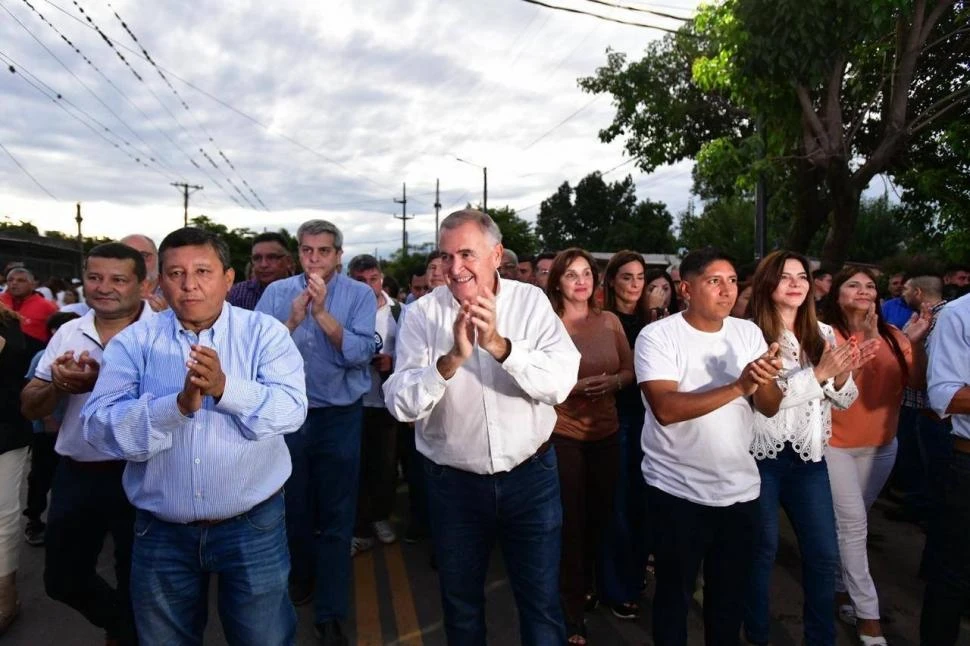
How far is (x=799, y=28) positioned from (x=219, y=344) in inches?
300

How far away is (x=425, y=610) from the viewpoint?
12.9 ft

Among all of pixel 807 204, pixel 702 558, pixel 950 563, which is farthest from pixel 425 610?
pixel 807 204

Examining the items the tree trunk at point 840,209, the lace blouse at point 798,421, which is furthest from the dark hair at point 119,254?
the tree trunk at point 840,209

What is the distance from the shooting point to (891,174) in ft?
39.3

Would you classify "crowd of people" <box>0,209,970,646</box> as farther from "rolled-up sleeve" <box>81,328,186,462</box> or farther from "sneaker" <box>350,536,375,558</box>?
"sneaker" <box>350,536,375,558</box>

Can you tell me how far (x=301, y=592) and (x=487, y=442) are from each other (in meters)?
2.21

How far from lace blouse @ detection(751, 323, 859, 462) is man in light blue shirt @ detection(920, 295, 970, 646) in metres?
0.46

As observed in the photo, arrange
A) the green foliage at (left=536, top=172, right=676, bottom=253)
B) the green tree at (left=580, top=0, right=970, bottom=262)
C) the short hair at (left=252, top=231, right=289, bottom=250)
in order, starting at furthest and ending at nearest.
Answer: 1. the green foliage at (left=536, top=172, right=676, bottom=253)
2. the green tree at (left=580, top=0, right=970, bottom=262)
3. the short hair at (left=252, top=231, right=289, bottom=250)

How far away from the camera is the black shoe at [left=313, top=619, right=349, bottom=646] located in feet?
11.4

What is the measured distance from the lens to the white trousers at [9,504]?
3.53 meters

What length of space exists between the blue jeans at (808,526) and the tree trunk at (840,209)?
7.29 metres

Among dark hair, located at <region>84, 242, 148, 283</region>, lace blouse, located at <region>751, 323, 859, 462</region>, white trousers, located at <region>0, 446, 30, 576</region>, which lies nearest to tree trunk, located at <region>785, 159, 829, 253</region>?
lace blouse, located at <region>751, 323, 859, 462</region>

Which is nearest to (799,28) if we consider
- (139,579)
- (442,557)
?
(442,557)

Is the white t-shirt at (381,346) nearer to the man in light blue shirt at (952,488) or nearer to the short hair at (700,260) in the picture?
the short hair at (700,260)
